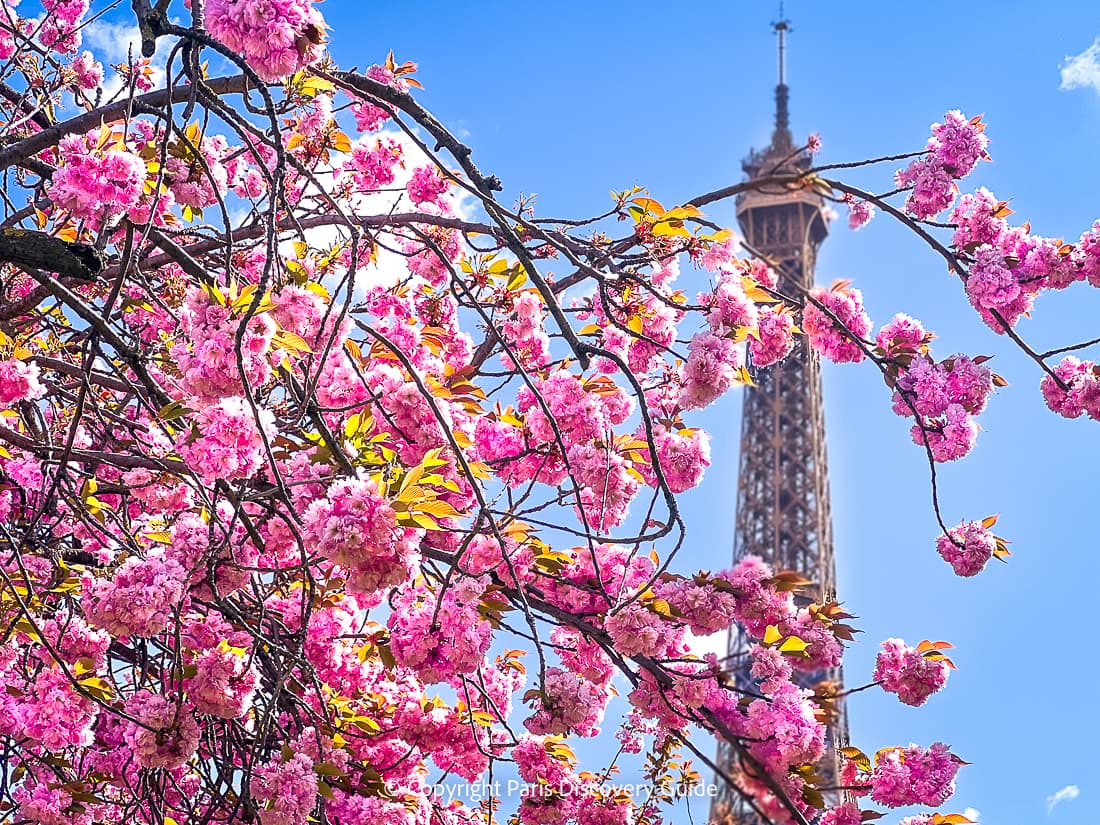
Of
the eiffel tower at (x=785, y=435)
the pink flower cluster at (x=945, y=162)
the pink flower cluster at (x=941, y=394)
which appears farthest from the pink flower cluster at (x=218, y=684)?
the eiffel tower at (x=785, y=435)

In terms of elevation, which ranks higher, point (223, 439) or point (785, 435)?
point (785, 435)

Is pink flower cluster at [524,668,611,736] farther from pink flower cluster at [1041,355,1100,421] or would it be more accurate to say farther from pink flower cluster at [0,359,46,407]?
pink flower cluster at [1041,355,1100,421]

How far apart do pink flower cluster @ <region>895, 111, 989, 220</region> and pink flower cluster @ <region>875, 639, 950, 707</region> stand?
1.57 m

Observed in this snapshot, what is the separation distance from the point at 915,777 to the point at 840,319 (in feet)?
4.99

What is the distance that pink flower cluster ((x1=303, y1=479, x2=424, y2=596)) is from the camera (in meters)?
2.35

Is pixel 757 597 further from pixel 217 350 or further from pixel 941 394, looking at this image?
pixel 217 350

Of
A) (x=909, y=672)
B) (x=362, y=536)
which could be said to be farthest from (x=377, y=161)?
(x=909, y=672)

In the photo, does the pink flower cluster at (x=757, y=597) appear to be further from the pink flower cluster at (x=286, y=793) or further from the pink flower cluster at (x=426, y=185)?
the pink flower cluster at (x=426, y=185)

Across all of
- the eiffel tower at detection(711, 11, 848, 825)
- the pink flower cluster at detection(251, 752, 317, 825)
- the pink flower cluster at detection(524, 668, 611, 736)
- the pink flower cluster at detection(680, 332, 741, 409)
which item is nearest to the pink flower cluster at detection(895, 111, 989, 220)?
the pink flower cluster at detection(680, 332, 741, 409)

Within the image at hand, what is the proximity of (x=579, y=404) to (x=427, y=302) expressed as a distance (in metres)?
1.28

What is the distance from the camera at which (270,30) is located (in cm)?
237

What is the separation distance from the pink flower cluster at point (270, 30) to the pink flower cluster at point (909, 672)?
264cm

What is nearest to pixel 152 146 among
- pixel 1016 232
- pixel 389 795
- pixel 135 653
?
pixel 135 653

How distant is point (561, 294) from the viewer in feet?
13.7
